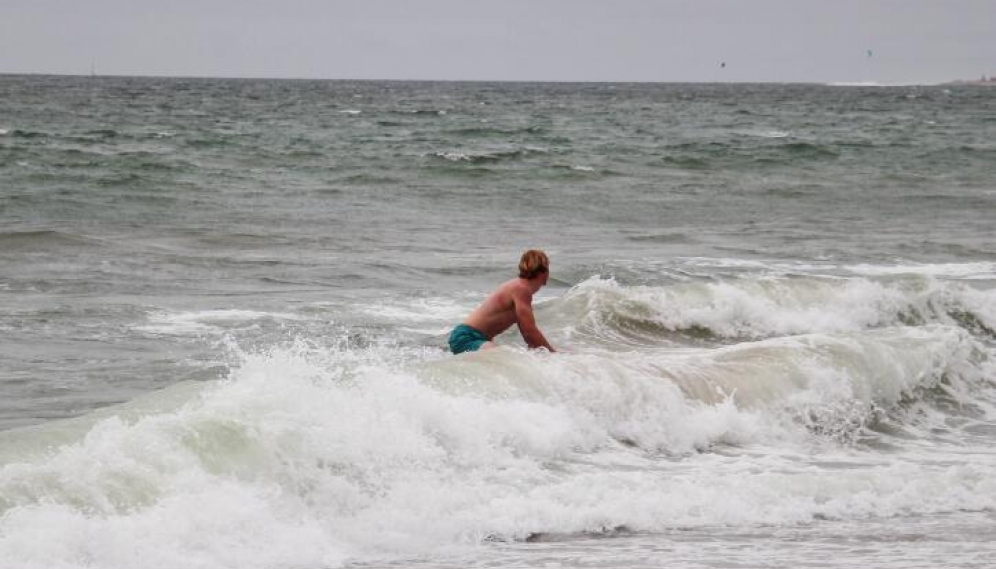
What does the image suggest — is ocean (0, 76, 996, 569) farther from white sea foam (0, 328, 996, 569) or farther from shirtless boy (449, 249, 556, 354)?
shirtless boy (449, 249, 556, 354)

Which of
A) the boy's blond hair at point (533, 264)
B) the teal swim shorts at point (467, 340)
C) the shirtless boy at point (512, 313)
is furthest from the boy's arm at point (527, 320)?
the teal swim shorts at point (467, 340)

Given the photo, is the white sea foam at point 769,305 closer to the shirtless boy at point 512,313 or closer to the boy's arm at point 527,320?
the shirtless boy at point 512,313

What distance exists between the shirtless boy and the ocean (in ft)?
A: 0.80

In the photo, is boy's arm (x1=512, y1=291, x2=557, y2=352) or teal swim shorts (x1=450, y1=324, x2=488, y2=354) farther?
teal swim shorts (x1=450, y1=324, x2=488, y2=354)

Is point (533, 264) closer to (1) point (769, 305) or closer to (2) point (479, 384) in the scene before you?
(2) point (479, 384)

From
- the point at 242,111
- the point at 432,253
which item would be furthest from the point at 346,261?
the point at 242,111

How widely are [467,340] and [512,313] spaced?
396 mm

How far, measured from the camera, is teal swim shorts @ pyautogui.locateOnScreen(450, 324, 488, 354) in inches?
413

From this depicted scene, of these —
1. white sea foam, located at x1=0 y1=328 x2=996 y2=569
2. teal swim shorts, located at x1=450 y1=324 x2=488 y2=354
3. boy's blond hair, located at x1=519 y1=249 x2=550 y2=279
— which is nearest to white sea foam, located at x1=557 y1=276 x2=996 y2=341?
teal swim shorts, located at x1=450 y1=324 x2=488 y2=354

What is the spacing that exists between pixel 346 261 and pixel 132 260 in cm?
249

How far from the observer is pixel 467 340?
34.5 feet

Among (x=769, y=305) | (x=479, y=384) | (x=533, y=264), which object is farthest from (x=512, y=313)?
(x=769, y=305)

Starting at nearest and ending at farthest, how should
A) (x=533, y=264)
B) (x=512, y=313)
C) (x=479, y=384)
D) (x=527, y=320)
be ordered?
(x=479, y=384), (x=533, y=264), (x=527, y=320), (x=512, y=313)

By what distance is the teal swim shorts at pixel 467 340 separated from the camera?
10.5 m
